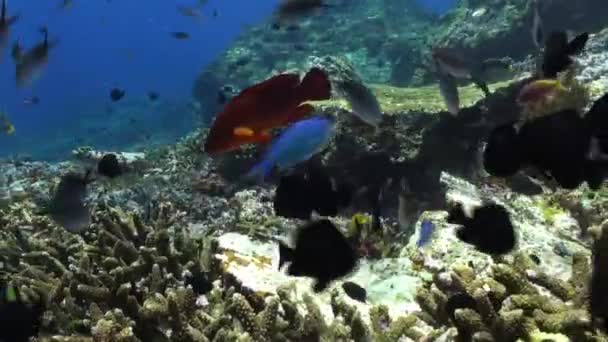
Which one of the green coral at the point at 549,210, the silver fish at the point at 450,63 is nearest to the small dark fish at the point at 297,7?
the silver fish at the point at 450,63

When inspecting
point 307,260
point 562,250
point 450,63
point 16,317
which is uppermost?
point 450,63

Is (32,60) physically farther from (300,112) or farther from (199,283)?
(300,112)

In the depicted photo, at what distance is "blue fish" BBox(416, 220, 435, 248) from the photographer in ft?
15.7

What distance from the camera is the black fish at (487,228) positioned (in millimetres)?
3070

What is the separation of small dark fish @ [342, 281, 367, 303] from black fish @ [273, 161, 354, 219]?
1451 millimetres

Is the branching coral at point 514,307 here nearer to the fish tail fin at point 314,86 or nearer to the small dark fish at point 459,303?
the small dark fish at point 459,303

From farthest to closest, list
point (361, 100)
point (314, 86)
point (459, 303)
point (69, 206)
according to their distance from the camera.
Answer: point (361, 100)
point (69, 206)
point (459, 303)
point (314, 86)

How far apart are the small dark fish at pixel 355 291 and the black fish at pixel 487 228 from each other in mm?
1578

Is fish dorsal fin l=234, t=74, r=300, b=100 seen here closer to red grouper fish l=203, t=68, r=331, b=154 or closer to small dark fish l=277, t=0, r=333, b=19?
red grouper fish l=203, t=68, r=331, b=154

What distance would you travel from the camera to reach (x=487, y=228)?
3.07 meters

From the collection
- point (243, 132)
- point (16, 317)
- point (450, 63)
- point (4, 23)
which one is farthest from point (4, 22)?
point (450, 63)

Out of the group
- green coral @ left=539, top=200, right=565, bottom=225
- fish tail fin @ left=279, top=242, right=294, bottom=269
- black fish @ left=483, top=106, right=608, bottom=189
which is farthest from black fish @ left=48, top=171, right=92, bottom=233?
green coral @ left=539, top=200, right=565, bottom=225

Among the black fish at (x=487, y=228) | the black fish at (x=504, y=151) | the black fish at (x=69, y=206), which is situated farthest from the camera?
the black fish at (x=69, y=206)

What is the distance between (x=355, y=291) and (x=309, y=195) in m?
1.57
